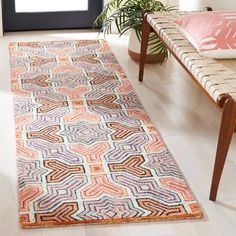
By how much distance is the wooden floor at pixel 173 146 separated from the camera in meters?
2.02

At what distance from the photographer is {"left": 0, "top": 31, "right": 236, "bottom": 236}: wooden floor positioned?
2.02 m

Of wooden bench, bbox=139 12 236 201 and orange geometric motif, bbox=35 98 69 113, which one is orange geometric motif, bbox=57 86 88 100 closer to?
orange geometric motif, bbox=35 98 69 113

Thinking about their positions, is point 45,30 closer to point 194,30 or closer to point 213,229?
point 194,30

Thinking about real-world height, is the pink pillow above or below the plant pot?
above

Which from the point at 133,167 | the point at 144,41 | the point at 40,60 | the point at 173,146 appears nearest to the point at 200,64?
the point at 173,146

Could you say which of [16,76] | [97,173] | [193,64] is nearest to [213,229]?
[97,173]

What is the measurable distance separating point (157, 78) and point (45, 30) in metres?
1.19

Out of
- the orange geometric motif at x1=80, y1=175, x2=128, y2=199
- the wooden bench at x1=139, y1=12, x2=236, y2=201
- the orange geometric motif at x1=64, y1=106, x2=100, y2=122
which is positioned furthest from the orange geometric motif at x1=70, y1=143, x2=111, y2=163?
the wooden bench at x1=139, y1=12, x2=236, y2=201

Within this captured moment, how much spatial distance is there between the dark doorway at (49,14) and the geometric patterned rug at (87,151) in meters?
0.62

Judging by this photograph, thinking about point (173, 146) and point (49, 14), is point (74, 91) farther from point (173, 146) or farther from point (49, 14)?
point (49, 14)

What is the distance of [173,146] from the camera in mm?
2580

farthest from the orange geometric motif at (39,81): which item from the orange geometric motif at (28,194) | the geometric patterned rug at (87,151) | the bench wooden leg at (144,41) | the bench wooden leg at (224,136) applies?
the bench wooden leg at (224,136)

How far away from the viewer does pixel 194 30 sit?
2586mm

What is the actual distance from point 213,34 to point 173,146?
1.78 ft
